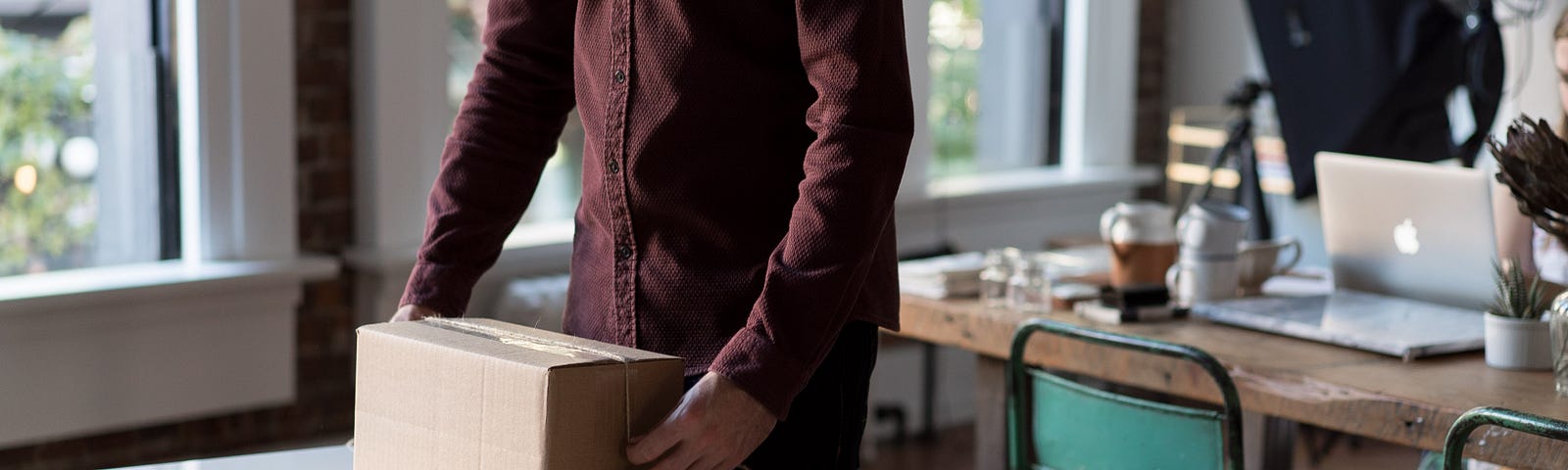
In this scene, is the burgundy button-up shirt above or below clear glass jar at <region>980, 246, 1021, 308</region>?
above

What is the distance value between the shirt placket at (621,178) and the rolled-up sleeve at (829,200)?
184mm

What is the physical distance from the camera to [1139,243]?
2623 mm

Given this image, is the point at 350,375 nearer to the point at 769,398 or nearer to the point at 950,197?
the point at 950,197

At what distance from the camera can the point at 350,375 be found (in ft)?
10.6

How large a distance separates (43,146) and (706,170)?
1.94 meters

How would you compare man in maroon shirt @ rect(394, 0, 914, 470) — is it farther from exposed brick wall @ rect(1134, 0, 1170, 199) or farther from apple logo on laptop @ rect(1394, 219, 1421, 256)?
exposed brick wall @ rect(1134, 0, 1170, 199)

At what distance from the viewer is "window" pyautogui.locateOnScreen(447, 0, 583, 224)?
3.40 m

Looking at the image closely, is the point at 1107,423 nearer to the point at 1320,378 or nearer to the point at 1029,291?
the point at 1320,378

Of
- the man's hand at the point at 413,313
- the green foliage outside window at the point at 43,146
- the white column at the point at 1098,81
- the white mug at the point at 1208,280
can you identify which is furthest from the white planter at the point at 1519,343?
the white column at the point at 1098,81

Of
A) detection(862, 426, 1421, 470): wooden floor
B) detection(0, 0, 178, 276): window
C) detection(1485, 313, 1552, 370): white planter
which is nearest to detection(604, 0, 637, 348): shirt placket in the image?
detection(1485, 313, 1552, 370): white planter

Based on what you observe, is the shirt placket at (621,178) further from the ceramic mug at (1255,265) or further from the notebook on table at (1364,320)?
the ceramic mug at (1255,265)

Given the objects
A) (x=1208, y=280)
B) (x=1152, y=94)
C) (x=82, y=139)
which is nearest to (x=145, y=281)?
(x=82, y=139)

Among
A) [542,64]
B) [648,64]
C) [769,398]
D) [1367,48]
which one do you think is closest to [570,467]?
[769,398]

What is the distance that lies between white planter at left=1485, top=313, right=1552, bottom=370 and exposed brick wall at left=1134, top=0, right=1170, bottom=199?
2930mm
